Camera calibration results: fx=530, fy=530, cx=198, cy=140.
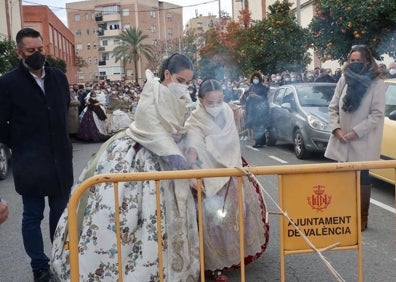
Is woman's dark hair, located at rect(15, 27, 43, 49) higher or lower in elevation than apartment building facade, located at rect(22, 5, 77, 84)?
lower

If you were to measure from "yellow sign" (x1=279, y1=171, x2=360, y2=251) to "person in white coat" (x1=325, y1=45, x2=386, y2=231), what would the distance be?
6.54ft

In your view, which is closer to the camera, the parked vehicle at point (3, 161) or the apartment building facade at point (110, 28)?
the parked vehicle at point (3, 161)

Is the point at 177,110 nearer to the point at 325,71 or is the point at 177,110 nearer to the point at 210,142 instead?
the point at 210,142

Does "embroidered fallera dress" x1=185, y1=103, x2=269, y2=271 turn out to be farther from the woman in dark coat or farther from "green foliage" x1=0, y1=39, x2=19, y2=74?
"green foliage" x1=0, y1=39, x2=19, y2=74

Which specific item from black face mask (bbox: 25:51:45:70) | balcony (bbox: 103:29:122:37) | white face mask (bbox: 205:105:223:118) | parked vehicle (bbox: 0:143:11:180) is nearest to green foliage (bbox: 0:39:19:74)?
parked vehicle (bbox: 0:143:11:180)

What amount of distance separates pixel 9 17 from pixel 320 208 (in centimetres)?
3002

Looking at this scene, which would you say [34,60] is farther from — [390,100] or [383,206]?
[390,100]

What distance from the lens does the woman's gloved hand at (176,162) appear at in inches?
135

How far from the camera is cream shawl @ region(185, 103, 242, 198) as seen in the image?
12.7 feet

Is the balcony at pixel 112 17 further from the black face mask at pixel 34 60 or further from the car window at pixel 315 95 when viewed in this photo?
the black face mask at pixel 34 60

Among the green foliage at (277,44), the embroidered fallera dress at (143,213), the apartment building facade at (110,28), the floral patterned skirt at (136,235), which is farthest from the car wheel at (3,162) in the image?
the apartment building facade at (110,28)

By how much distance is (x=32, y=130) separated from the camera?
12.2ft

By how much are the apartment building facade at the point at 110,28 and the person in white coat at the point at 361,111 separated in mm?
73543

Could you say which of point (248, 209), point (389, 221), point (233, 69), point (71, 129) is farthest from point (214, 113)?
point (233, 69)
